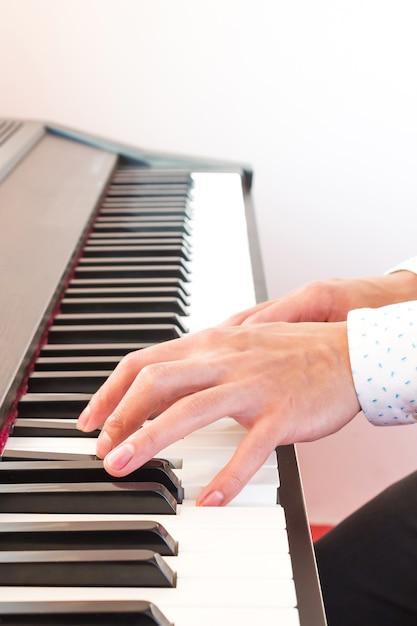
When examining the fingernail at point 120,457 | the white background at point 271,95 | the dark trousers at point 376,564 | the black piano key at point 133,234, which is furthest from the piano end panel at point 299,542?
the white background at point 271,95

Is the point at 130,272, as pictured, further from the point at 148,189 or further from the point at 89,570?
the point at 89,570

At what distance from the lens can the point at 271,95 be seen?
1536mm


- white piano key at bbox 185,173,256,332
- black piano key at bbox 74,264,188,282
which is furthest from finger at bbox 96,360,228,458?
black piano key at bbox 74,264,188,282

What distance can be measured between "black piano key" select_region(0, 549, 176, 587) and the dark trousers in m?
0.49

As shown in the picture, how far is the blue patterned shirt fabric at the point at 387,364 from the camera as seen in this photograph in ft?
2.01

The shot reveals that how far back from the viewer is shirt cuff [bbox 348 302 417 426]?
611mm

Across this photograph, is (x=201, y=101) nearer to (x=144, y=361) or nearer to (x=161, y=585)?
(x=144, y=361)

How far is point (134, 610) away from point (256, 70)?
1.34 meters

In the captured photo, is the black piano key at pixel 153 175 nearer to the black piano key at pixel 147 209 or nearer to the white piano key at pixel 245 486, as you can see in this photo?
the black piano key at pixel 147 209

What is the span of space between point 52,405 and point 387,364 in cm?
30

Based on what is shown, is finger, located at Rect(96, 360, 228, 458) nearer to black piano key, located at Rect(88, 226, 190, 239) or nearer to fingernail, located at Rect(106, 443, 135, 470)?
fingernail, located at Rect(106, 443, 135, 470)

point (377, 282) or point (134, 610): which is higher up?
point (377, 282)

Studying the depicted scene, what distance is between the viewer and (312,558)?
1.50ft

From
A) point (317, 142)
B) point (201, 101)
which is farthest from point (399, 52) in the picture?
point (201, 101)
